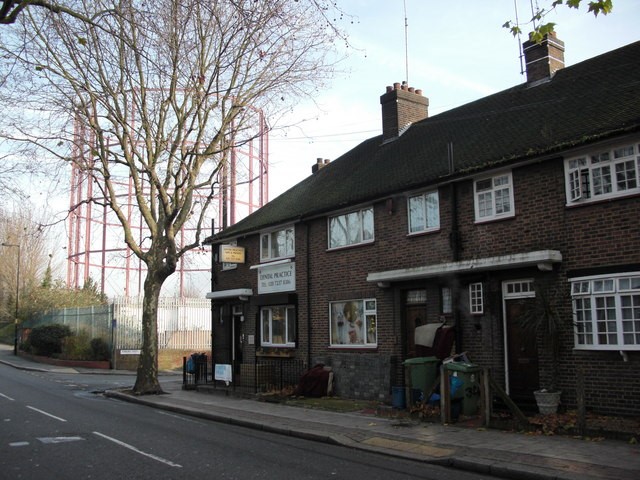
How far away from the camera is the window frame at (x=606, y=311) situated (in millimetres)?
10500

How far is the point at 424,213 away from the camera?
1478cm

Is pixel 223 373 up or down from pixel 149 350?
down

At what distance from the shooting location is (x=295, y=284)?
1878cm

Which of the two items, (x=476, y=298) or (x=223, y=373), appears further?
(x=223, y=373)

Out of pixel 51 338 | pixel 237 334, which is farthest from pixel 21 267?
pixel 237 334

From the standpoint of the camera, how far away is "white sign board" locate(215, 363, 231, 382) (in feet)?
61.2

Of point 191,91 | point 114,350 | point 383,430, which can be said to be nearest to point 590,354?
point 383,430

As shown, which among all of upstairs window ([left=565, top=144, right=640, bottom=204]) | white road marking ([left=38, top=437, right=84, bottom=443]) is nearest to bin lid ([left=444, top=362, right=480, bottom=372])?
upstairs window ([left=565, top=144, right=640, bottom=204])

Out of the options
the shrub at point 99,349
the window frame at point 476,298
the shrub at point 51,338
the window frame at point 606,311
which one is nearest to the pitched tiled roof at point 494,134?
the window frame at point 476,298

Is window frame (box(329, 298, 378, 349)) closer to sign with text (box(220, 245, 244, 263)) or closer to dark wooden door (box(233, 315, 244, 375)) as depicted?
sign with text (box(220, 245, 244, 263))

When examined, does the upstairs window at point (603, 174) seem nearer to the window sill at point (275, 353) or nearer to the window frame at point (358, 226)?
the window frame at point (358, 226)

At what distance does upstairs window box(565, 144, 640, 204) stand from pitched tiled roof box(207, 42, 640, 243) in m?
0.45

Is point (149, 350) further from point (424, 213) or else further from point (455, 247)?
point (455, 247)

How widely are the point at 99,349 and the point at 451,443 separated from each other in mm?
26020
